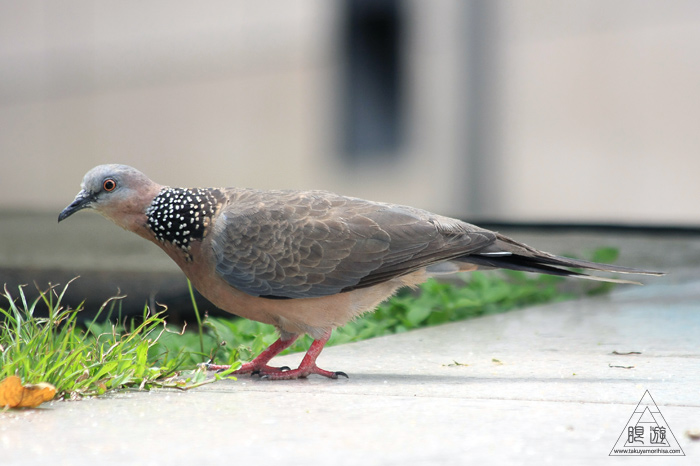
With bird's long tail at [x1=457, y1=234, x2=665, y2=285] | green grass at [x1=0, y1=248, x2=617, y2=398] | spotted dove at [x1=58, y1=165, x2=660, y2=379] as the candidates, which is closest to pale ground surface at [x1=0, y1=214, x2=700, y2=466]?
green grass at [x1=0, y1=248, x2=617, y2=398]

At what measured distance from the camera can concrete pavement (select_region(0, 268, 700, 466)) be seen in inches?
95.9

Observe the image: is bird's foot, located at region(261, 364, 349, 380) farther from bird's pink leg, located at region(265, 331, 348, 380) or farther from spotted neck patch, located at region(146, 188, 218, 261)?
spotted neck patch, located at region(146, 188, 218, 261)

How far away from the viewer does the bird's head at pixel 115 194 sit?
3.96 m

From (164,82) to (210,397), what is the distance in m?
10.8

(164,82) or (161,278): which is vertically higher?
(164,82)

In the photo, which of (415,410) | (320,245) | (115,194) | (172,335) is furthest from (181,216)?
(415,410)

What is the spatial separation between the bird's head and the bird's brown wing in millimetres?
370

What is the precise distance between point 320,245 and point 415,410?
3.66 feet

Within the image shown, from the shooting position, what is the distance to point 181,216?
3.89 m

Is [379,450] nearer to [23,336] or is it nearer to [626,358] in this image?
[23,336]

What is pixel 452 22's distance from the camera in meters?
12.2

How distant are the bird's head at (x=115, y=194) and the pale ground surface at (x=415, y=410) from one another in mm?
906

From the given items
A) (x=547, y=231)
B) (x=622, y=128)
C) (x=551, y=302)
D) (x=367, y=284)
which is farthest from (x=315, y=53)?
(x=367, y=284)

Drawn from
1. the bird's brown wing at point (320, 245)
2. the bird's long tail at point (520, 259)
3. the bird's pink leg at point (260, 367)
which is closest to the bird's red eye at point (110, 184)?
the bird's brown wing at point (320, 245)
